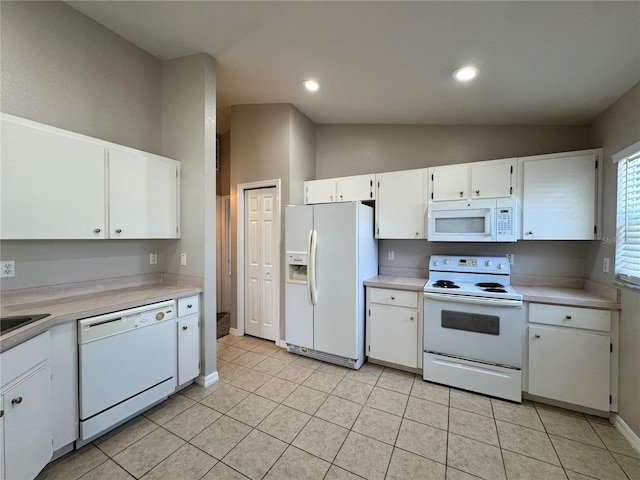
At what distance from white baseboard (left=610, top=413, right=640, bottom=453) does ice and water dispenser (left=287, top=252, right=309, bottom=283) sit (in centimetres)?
276

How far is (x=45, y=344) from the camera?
1500mm

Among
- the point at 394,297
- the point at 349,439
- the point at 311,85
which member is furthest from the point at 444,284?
the point at 311,85

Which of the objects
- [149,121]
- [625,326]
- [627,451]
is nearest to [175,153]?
[149,121]

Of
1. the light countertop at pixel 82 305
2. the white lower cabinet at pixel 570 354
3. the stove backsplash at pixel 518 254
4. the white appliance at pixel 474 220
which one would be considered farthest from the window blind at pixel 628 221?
→ the light countertop at pixel 82 305

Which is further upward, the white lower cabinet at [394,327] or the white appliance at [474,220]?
the white appliance at [474,220]

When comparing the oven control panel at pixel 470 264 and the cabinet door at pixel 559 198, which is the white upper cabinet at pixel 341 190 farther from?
the cabinet door at pixel 559 198

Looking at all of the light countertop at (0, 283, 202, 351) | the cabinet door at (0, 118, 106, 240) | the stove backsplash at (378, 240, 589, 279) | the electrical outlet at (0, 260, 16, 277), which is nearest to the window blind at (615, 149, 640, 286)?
the stove backsplash at (378, 240, 589, 279)

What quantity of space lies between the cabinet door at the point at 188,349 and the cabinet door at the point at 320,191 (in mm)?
1950

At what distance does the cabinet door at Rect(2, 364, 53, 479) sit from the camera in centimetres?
128

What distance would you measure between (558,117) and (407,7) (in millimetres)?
1999

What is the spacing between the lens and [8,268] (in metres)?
1.76

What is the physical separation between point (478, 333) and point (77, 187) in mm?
3434

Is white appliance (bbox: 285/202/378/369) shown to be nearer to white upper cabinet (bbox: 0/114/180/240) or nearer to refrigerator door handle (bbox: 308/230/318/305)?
refrigerator door handle (bbox: 308/230/318/305)

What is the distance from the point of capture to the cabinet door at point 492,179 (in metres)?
2.54
